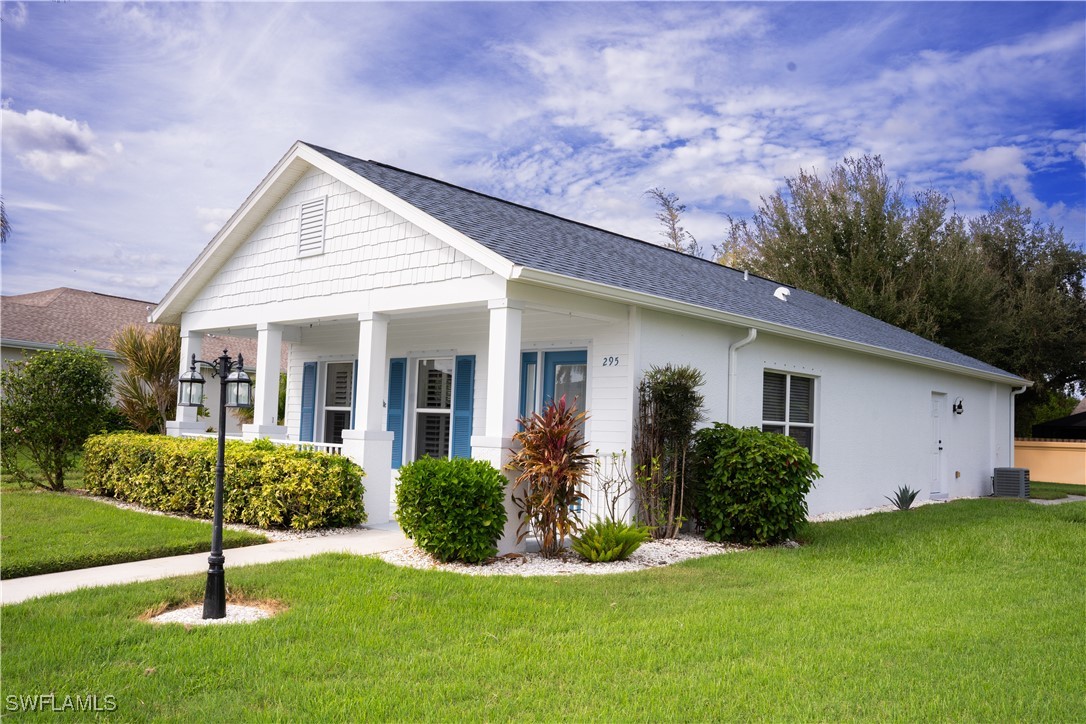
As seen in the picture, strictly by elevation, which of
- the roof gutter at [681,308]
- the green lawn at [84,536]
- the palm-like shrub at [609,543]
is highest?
the roof gutter at [681,308]

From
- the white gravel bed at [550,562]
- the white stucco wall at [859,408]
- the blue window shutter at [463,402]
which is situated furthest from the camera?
the blue window shutter at [463,402]

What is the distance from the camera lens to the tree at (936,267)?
23.8 m

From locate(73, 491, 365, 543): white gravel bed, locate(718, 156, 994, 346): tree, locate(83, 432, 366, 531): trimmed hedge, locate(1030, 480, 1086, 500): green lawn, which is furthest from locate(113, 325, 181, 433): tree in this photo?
locate(718, 156, 994, 346): tree

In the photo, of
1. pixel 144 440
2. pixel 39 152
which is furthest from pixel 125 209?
pixel 144 440

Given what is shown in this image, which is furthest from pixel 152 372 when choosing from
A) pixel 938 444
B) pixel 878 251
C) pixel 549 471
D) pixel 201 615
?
pixel 878 251

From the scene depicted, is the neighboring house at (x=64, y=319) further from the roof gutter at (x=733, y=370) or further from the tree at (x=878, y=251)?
the tree at (x=878, y=251)

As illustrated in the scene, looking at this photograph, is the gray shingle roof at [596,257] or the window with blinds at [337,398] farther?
the window with blinds at [337,398]

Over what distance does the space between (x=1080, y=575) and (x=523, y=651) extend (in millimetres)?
6167

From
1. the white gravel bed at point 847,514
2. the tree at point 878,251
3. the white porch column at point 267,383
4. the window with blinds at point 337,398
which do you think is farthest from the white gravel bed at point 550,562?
the tree at point 878,251

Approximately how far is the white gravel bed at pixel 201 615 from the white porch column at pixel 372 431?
3.81 m

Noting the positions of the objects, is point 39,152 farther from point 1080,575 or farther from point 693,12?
point 1080,575

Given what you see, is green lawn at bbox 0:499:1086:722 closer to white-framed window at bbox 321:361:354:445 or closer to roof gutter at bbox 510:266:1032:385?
roof gutter at bbox 510:266:1032:385

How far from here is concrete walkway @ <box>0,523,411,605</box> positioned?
247 inches

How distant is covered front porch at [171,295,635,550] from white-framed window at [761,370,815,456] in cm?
297
